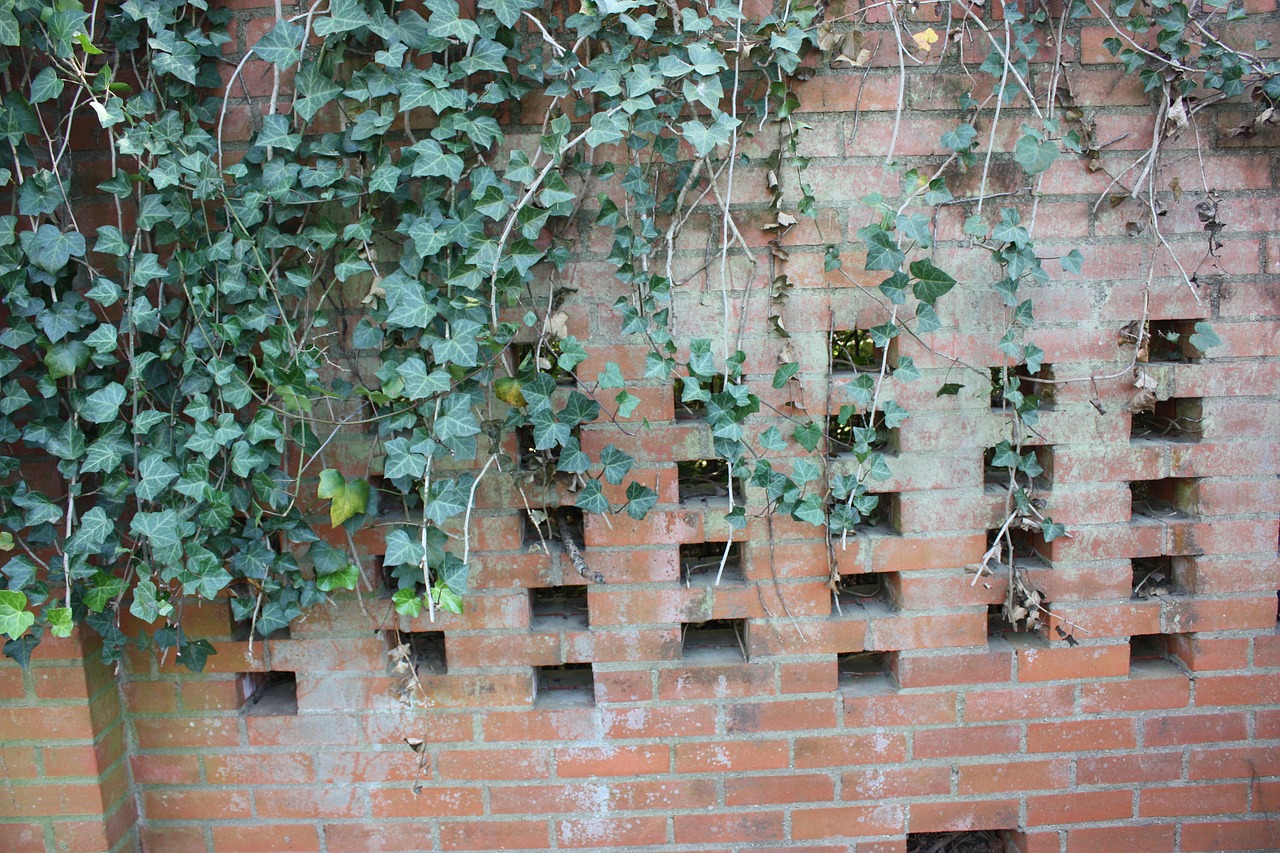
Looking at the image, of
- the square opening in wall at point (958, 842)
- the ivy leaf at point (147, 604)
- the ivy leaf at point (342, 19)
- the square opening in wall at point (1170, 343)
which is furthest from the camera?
the square opening in wall at point (958, 842)

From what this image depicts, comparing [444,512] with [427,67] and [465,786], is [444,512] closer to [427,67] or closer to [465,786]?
[465,786]

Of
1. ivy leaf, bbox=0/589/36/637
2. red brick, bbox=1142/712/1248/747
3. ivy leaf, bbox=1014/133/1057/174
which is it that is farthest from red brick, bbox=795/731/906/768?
ivy leaf, bbox=0/589/36/637

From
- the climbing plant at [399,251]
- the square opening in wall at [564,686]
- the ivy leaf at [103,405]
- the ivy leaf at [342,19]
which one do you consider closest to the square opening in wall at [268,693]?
the climbing plant at [399,251]

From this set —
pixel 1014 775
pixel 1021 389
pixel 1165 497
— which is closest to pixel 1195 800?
pixel 1014 775

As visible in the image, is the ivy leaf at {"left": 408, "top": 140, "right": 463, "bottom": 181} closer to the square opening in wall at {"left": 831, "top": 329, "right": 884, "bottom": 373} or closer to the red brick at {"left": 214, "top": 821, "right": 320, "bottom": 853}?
the square opening in wall at {"left": 831, "top": 329, "right": 884, "bottom": 373}

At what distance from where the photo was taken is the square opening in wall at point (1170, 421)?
7.23 feet

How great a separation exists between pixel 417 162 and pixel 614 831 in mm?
1701

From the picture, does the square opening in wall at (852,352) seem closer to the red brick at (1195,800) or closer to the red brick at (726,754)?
the red brick at (726,754)

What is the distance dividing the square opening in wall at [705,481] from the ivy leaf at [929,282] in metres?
0.63

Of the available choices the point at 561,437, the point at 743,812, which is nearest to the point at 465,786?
the point at 743,812

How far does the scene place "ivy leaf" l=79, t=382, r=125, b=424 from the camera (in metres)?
1.93

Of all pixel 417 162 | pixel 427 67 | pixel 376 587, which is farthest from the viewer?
pixel 376 587

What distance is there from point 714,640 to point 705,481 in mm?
425

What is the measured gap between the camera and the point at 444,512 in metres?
1.99
